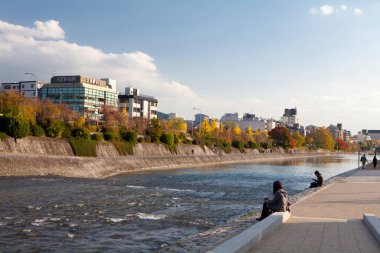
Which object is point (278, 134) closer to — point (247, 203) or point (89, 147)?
point (89, 147)

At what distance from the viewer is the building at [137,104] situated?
132m

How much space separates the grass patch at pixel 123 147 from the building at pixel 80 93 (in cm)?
3996

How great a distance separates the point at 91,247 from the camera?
46.4 ft

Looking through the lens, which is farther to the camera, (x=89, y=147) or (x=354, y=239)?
(x=89, y=147)

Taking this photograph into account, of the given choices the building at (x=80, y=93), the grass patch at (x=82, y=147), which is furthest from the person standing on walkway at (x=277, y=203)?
the building at (x=80, y=93)

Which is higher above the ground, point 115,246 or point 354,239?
point 354,239

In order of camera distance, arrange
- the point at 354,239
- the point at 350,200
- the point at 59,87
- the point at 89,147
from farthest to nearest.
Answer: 1. the point at 59,87
2. the point at 89,147
3. the point at 350,200
4. the point at 354,239

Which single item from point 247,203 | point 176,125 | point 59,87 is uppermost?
point 59,87

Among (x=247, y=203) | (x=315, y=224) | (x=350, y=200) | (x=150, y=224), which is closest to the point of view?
(x=315, y=224)

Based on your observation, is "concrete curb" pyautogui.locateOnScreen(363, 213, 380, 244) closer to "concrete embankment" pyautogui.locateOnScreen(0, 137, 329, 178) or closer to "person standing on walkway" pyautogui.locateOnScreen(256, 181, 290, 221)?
"person standing on walkway" pyautogui.locateOnScreen(256, 181, 290, 221)

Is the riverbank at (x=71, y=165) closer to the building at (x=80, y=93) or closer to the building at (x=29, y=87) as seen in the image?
the building at (x=80, y=93)

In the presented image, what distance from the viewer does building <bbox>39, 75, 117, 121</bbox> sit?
11488 centimetres

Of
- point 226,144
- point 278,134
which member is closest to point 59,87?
point 226,144

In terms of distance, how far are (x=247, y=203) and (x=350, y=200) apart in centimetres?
662
